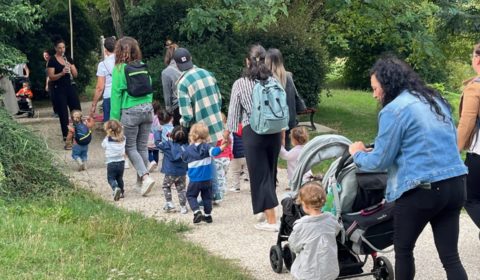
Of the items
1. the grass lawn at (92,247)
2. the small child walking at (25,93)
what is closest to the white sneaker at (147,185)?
the grass lawn at (92,247)

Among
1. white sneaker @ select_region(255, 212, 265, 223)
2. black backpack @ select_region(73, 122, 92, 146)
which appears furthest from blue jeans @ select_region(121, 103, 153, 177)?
white sneaker @ select_region(255, 212, 265, 223)

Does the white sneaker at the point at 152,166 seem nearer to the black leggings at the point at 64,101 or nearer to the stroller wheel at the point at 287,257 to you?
the black leggings at the point at 64,101

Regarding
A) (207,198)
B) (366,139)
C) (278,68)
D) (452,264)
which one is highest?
(278,68)

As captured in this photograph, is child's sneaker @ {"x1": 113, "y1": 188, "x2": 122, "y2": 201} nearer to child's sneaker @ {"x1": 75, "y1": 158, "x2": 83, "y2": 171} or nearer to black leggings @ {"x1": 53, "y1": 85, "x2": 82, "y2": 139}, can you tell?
child's sneaker @ {"x1": 75, "y1": 158, "x2": 83, "y2": 171}

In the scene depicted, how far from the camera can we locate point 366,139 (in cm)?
1366

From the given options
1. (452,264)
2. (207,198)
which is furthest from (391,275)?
(207,198)

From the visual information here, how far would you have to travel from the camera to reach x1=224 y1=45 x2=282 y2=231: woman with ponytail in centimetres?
727

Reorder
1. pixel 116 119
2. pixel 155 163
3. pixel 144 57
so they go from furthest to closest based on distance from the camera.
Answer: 1. pixel 144 57
2. pixel 155 163
3. pixel 116 119

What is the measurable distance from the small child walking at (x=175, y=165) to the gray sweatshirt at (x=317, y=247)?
2801 mm

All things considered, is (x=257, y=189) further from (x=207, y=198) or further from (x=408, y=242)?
(x=408, y=242)

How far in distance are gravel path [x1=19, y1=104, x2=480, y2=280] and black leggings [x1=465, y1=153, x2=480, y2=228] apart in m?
0.52

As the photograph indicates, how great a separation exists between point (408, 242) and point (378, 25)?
37.1ft

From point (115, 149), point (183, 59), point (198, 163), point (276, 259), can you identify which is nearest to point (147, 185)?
point (115, 149)

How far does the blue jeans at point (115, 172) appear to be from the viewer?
9070mm
